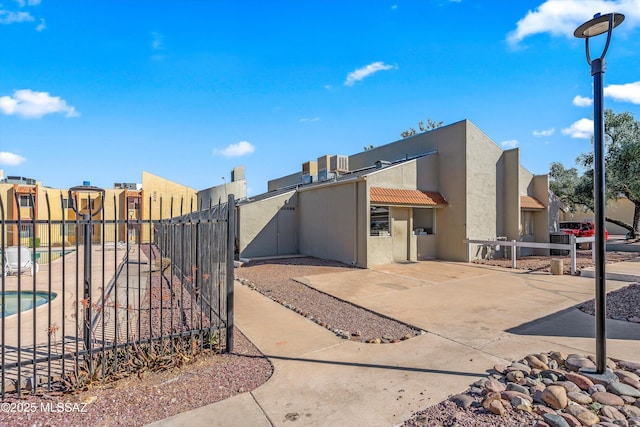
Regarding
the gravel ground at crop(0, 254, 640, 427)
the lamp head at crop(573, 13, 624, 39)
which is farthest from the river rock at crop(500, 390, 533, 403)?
the lamp head at crop(573, 13, 624, 39)

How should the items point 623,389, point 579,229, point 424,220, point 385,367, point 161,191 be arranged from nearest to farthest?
1. point 623,389
2. point 385,367
3. point 424,220
4. point 579,229
5. point 161,191

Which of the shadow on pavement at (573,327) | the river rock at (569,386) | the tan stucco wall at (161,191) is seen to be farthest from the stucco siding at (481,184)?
the tan stucco wall at (161,191)

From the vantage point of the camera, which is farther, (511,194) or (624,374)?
(511,194)

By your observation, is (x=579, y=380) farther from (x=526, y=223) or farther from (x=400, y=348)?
(x=526, y=223)

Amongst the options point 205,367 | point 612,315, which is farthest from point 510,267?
point 205,367

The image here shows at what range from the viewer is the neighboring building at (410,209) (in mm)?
13031

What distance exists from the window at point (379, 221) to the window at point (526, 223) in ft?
27.7

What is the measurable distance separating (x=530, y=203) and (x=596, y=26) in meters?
15.2

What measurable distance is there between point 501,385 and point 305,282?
6744 mm

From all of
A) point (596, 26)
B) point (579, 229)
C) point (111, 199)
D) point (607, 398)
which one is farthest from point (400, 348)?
point (111, 199)

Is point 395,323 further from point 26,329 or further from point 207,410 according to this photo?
point 26,329

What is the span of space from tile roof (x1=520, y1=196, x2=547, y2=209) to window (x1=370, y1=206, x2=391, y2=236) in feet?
25.8

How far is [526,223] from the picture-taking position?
56.9 ft

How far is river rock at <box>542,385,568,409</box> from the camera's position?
318cm
